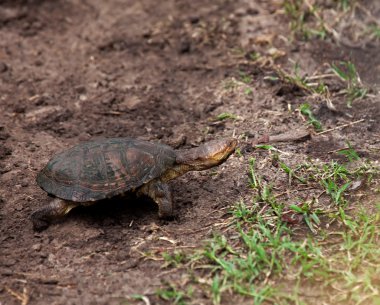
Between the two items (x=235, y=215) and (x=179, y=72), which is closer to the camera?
(x=235, y=215)

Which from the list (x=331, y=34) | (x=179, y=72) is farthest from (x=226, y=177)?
(x=331, y=34)

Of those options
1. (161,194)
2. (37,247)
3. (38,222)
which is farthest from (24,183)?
(161,194)

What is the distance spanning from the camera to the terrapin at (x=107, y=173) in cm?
454

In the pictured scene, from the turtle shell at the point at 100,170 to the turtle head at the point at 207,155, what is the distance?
8.5 inches

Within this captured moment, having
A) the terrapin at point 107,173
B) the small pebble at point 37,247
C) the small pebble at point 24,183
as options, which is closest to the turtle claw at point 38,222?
the terrapin at point 107,173

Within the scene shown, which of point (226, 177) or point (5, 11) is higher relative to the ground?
point (5, 11)

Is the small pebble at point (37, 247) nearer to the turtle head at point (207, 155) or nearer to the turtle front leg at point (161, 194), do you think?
the turtle front leg at point (161, 194)

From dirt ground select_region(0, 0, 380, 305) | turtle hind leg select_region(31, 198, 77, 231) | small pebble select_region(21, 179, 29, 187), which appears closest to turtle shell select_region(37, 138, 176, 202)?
turtle hind leg select_region(31, 198, 77, 231)

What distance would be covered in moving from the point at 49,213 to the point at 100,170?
526 millimetres

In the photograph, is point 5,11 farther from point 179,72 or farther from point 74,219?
point 74,219

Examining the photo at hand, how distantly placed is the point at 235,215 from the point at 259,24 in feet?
12.1

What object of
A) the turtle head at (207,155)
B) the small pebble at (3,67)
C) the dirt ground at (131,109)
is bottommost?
the dirt ground at (131,109)

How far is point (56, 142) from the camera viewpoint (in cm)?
580

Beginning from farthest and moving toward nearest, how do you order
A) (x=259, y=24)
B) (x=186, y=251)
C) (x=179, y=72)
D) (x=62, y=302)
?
(x=259, y=24), (x=179, y=72), (x=186, y=251), (x=62, y=302)
